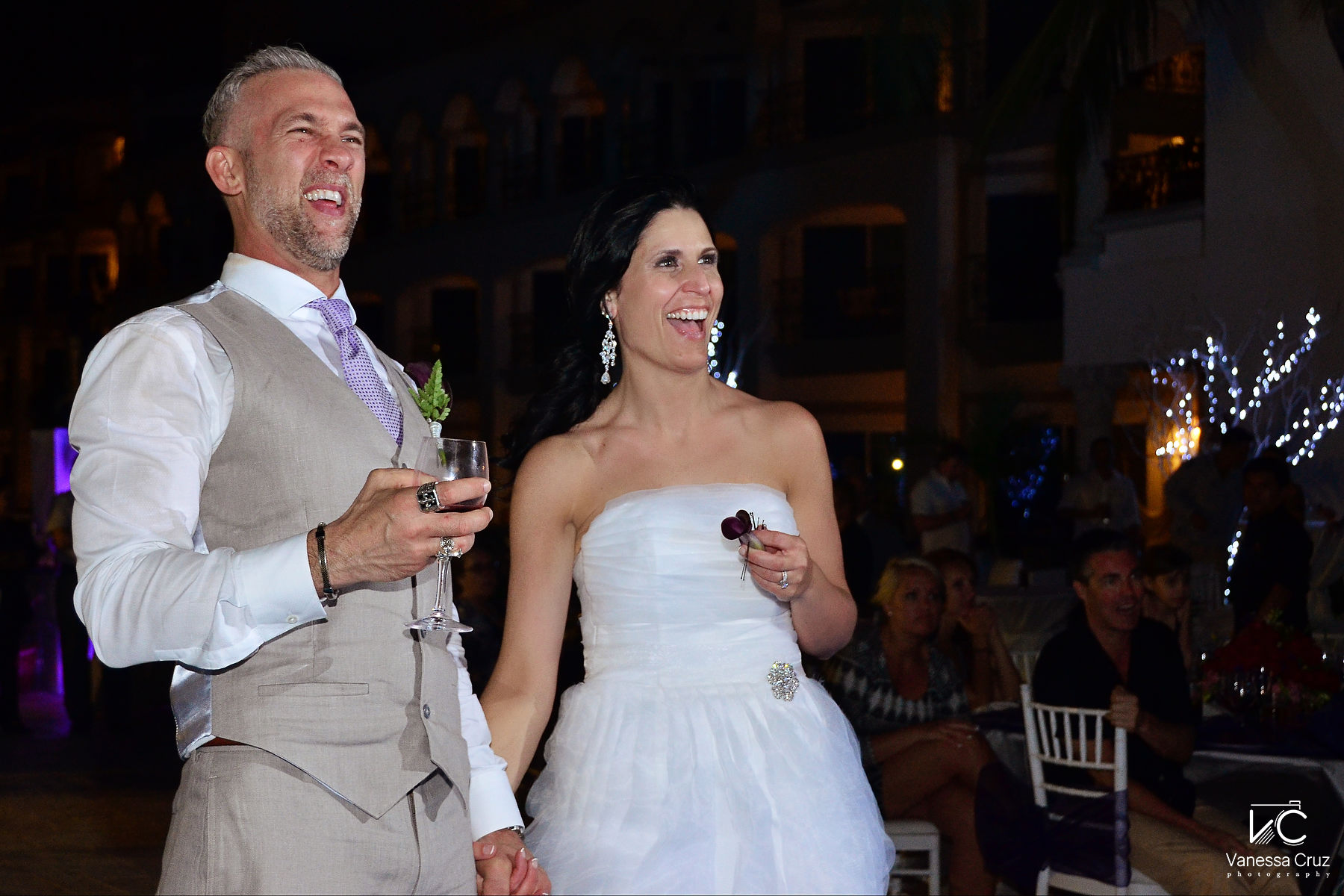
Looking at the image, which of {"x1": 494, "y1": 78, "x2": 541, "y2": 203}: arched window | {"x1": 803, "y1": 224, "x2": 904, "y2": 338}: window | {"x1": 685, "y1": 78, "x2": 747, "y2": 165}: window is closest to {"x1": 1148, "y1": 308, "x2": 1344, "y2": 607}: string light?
{"x1": 803, "y1": 224, "x2": 904, "y2": 338}: window

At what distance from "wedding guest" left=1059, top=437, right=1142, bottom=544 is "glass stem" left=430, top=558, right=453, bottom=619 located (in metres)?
9.42

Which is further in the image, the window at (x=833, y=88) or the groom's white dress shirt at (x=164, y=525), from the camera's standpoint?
the window at (x=833, y=88)

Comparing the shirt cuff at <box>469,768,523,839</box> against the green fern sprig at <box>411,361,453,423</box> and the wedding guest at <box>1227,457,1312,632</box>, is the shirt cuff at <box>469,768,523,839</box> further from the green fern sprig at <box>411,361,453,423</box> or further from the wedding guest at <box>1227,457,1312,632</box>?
the wedding guest at <box>1227,457,1312,632</box>

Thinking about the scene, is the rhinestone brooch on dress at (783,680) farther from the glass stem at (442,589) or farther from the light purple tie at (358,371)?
the light purple tie at (358,371)

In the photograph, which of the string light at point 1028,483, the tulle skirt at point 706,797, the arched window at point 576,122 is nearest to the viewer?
the tulle skirt at point 706,797

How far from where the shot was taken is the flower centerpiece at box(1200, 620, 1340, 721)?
4672 millimetres

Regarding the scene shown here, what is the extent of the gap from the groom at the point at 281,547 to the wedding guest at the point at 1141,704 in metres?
2.87

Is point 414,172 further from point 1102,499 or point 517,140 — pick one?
point 1102,499

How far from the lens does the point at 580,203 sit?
21.9 metres

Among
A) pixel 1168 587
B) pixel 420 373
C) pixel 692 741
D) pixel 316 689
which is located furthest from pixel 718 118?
pixel 316 689

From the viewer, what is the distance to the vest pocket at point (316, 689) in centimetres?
182

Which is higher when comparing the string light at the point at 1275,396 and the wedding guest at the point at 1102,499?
the string light at the point at 1275,396

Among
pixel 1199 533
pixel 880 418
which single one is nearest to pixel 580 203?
pixel 880 418

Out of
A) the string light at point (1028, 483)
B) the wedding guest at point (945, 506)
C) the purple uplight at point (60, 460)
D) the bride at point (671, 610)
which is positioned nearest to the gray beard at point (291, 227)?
the bride at point (671, 610)
